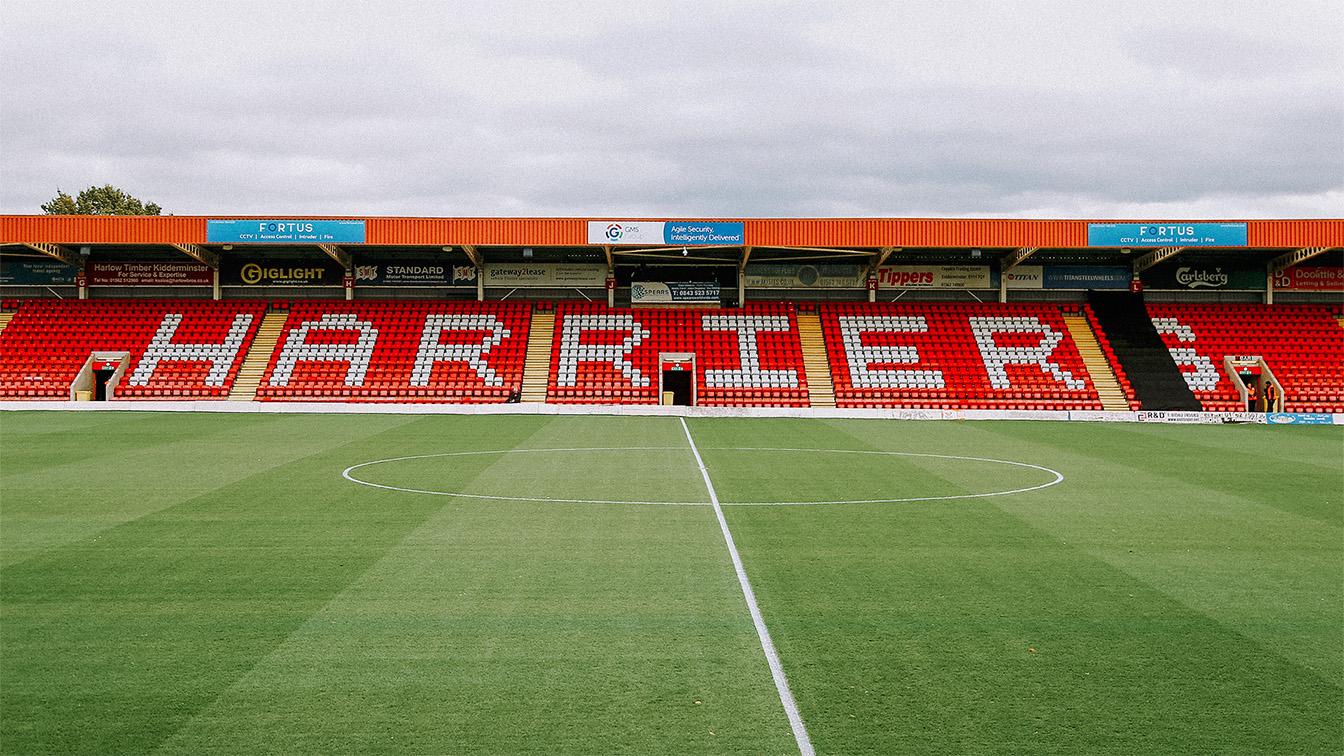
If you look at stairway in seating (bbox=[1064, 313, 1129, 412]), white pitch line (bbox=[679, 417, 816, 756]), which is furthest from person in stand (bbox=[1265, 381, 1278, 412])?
white pitch line (bbox=[679, 417, 816, 756])

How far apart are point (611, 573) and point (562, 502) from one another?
4.31 m

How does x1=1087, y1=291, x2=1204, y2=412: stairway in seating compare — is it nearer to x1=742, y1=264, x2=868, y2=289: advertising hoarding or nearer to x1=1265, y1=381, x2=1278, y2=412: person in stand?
x1=1265, y1=381, x2=1278, y2=412: person in stand

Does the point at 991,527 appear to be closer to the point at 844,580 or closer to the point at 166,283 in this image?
the point at 844,580

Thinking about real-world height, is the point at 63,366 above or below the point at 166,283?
Answer: below

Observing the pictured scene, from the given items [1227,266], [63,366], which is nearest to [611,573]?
[63,366]

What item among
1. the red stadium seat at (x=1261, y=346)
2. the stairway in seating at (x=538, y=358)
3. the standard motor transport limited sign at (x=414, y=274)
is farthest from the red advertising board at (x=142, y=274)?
the red stadium seat at (x=1261, y=346)

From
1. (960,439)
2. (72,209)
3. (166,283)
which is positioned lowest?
(960,439)

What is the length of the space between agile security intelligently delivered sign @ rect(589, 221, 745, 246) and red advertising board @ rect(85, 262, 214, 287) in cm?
1975

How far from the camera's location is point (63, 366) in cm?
3694

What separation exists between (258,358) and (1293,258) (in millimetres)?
45887

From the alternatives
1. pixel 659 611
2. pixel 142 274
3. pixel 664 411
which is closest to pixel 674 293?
pixel 664 411

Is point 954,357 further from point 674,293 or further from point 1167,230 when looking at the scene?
point 674,293

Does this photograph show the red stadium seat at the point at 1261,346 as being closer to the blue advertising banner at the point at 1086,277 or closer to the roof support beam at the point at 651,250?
the blue advertising banner at the point at 1086,277

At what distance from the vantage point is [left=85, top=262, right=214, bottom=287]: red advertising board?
42.3m
